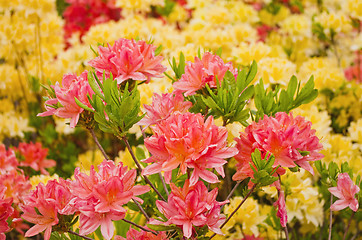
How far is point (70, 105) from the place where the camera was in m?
0.92

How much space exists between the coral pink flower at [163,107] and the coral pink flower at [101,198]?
0.17 m

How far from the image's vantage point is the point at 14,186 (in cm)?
124

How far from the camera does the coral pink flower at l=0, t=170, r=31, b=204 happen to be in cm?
122

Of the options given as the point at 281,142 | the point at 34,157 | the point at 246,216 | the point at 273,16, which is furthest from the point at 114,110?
the point at 273,16

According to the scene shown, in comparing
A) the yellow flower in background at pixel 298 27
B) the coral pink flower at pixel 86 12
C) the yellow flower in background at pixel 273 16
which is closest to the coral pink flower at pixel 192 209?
A: the yellow flower in background at pixel 298 27

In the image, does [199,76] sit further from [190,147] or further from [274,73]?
[274,73]

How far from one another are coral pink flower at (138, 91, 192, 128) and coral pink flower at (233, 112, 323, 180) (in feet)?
0.54

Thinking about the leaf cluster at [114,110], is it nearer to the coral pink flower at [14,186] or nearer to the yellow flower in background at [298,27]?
the coral pink flower at [14,186]

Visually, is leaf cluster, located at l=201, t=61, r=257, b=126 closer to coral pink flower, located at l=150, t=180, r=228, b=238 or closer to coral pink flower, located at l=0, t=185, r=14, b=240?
coral pink flower, located at l=150, t=180, r=228, b=238

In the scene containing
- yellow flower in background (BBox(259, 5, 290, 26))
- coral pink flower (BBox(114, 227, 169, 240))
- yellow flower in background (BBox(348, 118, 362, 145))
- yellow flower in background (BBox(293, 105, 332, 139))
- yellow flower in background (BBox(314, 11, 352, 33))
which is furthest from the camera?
yellow flower in background (BBox(259, 5, 290, 26))

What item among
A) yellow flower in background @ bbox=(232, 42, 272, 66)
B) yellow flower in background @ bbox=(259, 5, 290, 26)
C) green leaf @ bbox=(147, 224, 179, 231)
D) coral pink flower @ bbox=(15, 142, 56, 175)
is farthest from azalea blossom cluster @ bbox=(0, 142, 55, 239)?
yellow flower in background @ bbox=(259, 5, 290, 26)

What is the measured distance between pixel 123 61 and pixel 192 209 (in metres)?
0.37

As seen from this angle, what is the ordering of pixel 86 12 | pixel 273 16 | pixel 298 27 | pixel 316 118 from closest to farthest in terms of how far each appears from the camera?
pixel 316 118, pixel 298 27, pixel 273 16, pixel 86 12

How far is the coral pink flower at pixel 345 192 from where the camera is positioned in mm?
992
